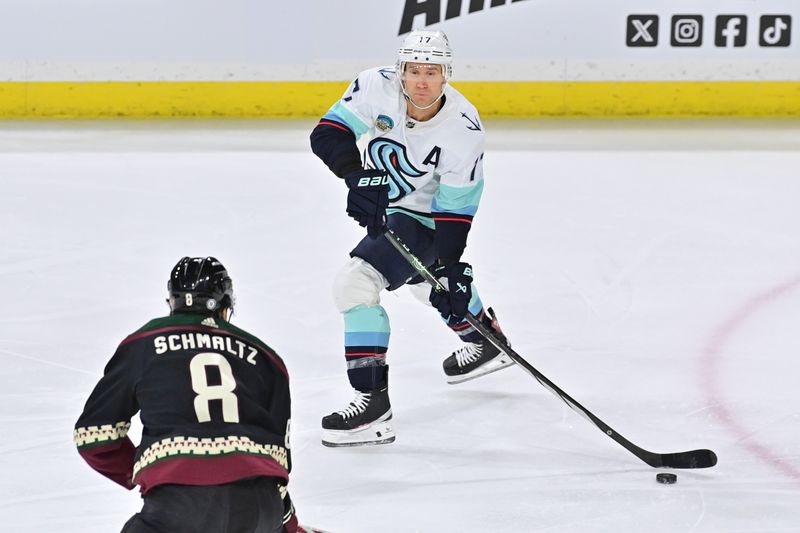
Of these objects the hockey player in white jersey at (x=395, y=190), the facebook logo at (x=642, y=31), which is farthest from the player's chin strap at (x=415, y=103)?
the facebook logo at (x=642, y=31)

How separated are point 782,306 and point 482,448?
5.47 feet

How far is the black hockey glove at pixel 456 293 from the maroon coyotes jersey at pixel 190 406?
3.99ft

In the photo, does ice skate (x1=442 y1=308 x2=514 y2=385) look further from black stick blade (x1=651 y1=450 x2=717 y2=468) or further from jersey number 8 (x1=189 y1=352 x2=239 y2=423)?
jersey number 8 (x1=189 y1=352 x2=239 y2=423)

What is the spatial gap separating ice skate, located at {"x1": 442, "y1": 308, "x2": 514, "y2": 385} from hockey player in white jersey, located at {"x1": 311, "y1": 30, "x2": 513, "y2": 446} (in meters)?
0.33

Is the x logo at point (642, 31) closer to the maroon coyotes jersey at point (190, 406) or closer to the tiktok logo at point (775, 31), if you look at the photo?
the tiktok logo at point (775, 31)

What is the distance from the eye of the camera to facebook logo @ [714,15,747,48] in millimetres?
7801

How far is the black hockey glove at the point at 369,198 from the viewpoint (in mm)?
3275

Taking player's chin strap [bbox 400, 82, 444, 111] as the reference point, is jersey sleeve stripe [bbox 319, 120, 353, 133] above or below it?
below

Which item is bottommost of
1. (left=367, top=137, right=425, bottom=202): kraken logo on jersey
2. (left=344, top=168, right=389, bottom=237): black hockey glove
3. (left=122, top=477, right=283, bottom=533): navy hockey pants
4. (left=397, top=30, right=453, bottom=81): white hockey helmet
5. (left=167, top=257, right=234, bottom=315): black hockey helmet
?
(left=122, top=477, right=283, bottom=533): navy hockey pants

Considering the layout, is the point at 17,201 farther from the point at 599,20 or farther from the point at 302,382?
the point at 599,20

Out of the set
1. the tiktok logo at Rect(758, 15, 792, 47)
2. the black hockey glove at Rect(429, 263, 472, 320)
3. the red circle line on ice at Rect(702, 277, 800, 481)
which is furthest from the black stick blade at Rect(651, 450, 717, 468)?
the tiktok logo at Rect(758, 15, 792, 47)

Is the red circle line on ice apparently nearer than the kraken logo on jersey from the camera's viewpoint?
Yes

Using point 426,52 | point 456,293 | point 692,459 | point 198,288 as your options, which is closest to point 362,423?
point 456,293

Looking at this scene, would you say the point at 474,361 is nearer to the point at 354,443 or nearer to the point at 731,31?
the point at 354,443
